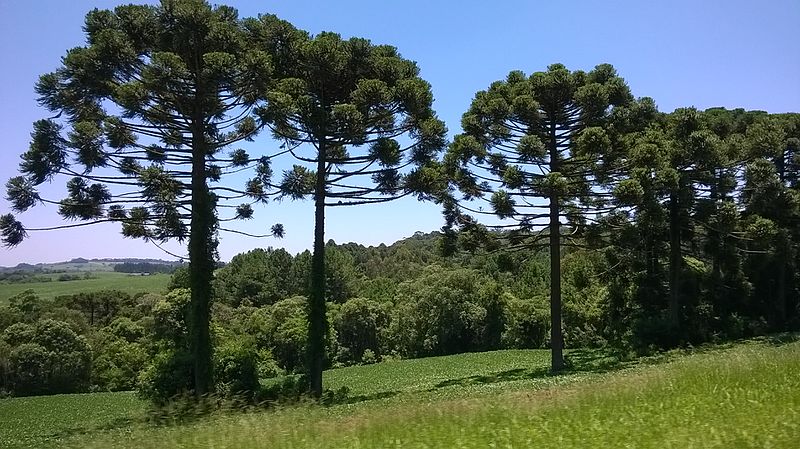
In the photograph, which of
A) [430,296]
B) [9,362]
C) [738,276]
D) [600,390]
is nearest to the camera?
[600,390]

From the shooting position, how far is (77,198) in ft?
56.1

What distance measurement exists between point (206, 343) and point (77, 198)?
592 cm

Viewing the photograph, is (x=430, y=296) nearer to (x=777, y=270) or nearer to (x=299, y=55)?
(x=777, y=270)

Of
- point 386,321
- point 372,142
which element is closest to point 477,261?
point 386,321

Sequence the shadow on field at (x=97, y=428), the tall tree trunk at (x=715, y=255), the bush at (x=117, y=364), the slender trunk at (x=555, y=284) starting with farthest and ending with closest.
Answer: the bush at (x=117, y=364) → the tall tree trunk at (x=715, y=255) → the slender trunk at (x=555, y=284) → the shadow on field at (x=97, y=428)

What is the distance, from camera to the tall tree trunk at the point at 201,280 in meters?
16.5

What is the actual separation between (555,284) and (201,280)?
41.4 ft

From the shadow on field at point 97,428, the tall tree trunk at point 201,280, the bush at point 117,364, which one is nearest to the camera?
the shadow on field at point 97,428

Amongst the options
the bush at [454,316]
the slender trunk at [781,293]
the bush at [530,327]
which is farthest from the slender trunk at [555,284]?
the bush at [454,316]

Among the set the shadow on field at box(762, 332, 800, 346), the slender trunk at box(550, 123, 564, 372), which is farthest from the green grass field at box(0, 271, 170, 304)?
the shadow on field at box(762, 332, 800, 346)

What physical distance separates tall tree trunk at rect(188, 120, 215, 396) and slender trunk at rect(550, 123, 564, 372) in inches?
471

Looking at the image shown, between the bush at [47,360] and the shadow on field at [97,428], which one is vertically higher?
the shadow on field at [97,428]

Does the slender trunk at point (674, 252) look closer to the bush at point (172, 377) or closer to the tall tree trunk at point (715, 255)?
the tall tree trunk at point (715, 255)

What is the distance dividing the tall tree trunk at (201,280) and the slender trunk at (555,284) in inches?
471
